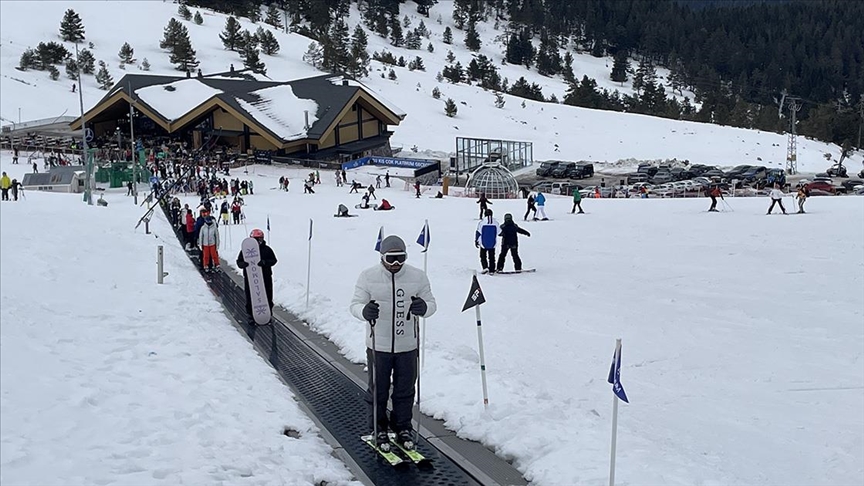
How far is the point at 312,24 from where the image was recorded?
123250 millimetres

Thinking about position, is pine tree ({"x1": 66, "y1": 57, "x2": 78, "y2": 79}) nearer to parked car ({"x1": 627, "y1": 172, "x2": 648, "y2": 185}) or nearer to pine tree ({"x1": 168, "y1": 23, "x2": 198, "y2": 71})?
pine tree ({"x1": 168, "y1": 23, "x2": 198, "y2": 71})

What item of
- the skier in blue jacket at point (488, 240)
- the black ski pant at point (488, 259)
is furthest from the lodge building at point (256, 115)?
the skier in blue jacket at point (488, 240)

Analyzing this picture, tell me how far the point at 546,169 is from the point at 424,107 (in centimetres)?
2496

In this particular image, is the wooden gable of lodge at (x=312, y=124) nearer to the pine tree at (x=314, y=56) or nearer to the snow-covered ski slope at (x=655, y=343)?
the pine tree at (x=314, y=56)

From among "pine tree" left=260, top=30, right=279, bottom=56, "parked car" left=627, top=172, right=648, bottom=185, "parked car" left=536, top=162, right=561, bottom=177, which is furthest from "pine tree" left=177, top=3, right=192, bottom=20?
"parked car" left=627, top=172, right=648, bottom=185

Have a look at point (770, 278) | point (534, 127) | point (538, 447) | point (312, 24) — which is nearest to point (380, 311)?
point (538, 447)

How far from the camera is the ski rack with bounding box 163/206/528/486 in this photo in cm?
596

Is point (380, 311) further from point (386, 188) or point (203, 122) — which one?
point (203, 122)

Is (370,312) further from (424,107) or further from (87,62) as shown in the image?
(87,62)

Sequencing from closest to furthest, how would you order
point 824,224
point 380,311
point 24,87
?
1. point 380,311
2. point 824,224
3. point 24,87

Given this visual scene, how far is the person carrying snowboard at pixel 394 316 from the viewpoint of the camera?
5898mm

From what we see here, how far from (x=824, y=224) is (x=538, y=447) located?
17341mm

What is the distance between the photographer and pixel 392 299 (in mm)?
5961

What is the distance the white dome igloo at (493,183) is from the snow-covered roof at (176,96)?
75.7ft
